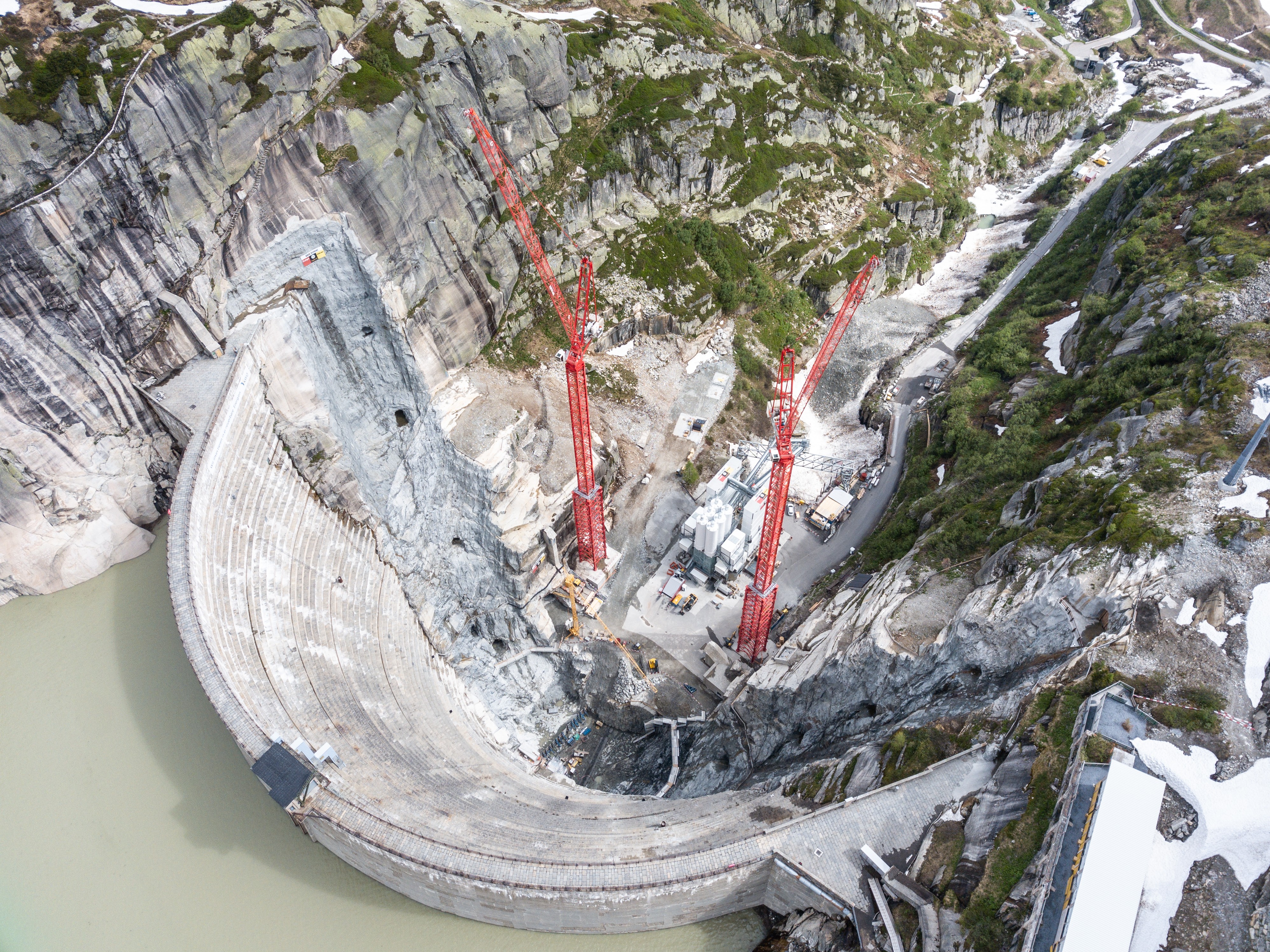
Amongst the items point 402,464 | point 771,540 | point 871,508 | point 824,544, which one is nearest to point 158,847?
point 402,464

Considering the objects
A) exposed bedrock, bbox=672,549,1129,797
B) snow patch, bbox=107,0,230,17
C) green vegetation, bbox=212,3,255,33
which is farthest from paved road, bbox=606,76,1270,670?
snow patch, bbox=107,0,230,17

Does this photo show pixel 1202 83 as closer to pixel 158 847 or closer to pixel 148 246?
pixel 148 246

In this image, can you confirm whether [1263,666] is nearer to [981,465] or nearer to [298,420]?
[981,465]

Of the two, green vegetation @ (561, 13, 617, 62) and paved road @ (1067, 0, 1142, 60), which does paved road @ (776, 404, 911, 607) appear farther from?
paved road @ (1067, 0, 1142, 60)

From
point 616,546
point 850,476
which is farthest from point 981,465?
point 616,546

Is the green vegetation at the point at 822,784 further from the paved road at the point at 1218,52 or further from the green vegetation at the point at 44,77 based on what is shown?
the paved road at the point at 1218,52

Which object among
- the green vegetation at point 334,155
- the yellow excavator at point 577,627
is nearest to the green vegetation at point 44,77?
the green vegetation at point 334,155

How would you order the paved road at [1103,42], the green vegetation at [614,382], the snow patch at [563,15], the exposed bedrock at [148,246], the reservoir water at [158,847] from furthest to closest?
the paved road at [1103,42] → the snow patch at [563,15] → the green vegetation at [614,382] → the exposed bedrock at [148,246] → the reservoir water at [158,847]
